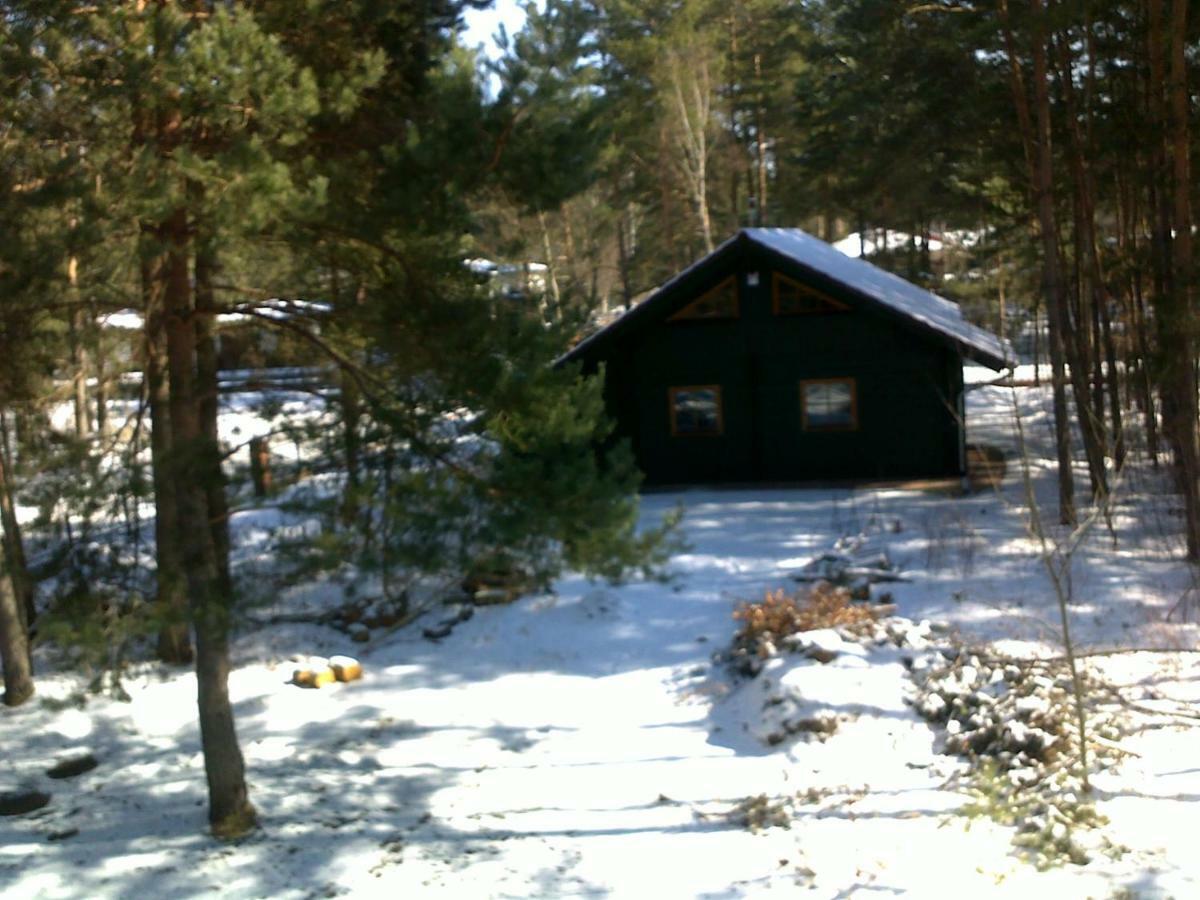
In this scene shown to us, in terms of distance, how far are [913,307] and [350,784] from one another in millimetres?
14346

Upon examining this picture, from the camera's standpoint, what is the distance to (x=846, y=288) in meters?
20.4

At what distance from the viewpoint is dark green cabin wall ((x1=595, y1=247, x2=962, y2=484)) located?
21.2 meters

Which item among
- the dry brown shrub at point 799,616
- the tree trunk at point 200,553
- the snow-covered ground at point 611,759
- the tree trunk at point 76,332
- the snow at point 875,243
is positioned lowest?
the snow-covered ground at point 611,759

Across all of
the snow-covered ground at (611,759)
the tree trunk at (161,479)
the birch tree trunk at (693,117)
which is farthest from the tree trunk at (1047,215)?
the birch tree trunk at (693,117)

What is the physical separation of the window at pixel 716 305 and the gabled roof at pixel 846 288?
1.51ft

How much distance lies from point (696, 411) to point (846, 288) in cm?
384

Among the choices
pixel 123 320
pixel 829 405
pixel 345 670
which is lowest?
pixel 345 670

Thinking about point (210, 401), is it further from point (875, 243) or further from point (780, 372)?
point (875, 243)

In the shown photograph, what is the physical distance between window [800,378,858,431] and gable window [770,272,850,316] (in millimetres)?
1320

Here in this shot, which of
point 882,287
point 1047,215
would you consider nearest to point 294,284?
point 1047,215

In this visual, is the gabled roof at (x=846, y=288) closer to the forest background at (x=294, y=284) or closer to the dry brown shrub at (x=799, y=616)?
the dry brown shrub at (x=799, y=616)

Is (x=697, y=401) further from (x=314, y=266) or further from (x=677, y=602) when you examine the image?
(x=314, y=266)

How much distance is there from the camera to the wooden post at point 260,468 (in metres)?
8.15

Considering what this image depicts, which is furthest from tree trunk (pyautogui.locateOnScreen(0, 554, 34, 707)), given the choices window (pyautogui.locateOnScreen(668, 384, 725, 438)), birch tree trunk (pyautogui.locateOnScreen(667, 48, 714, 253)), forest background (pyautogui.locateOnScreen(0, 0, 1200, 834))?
birch tree trunk (pyautogui.locateOnScreen(667, 48, 714, 253))
